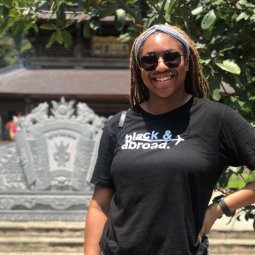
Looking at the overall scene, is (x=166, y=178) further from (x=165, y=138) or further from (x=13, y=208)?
(x=13, y=208)

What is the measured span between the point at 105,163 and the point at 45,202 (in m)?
3.48

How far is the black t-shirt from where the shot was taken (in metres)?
1.10

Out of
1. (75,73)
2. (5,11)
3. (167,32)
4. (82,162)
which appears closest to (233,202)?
(167,32)

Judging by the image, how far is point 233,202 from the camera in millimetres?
1196

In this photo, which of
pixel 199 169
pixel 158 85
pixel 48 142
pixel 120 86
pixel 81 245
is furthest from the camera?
pixel 120 86

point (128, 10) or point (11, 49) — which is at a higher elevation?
point (128, 10)

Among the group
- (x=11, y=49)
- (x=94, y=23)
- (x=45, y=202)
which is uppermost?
(x=94, y=23)

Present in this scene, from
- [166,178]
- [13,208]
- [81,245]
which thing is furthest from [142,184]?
[13,208]

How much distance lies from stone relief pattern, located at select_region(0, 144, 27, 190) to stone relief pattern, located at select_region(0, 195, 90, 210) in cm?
15

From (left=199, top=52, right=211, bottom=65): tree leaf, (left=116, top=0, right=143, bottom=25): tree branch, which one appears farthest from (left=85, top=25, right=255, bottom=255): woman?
(left=116, top=0, right=143, bottom=25): tree branch

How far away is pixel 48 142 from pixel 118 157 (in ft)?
11.3

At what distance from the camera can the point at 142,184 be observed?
1136 millimetres

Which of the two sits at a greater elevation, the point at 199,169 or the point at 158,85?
the point at 158,85

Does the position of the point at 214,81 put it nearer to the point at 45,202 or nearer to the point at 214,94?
the point at 214,94
